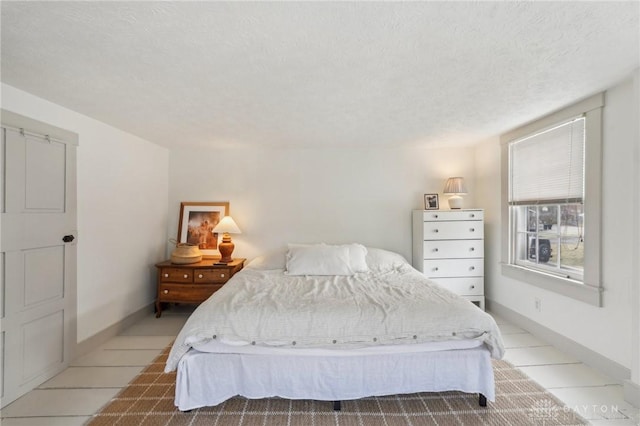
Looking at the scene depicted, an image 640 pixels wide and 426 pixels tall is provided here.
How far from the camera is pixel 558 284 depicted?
8.39 feet

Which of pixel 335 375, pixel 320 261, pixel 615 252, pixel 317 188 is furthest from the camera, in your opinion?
pixel 317 188

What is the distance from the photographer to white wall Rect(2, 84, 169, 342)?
2514 millimetres

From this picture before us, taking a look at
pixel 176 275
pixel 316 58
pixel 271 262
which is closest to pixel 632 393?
pixel 316 58

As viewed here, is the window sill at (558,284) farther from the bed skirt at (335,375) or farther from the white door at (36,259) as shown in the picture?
the white door at (36,259)

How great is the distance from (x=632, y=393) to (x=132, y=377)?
3.58 meters

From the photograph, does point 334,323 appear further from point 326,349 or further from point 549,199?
point 549,199

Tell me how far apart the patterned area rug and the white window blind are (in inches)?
67.7

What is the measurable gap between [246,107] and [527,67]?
2.04 m

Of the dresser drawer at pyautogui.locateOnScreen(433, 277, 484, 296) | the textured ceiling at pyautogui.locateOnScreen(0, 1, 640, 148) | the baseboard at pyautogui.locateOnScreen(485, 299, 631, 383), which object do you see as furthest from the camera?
the dresser drawer at pyautogui.locateOnScreen(433, 277, 484, 296)

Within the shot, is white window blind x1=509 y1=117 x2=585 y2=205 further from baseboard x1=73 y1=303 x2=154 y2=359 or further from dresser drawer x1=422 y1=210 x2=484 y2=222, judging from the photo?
baseboard x1=73 y1=303 x2=154 y2=359

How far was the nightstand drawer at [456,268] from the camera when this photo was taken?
11.4 ft

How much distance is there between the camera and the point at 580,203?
2432 millimetres

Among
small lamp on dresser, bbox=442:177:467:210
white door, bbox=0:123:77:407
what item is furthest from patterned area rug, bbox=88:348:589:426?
small lamp on dresser, bbox=442:177:467:210

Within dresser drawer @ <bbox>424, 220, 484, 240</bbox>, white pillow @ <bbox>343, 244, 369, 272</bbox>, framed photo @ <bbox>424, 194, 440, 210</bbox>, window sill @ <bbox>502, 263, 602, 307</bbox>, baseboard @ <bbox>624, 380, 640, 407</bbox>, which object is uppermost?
framed photo @ <bbox>424, 194, 440, 210</bbox>
